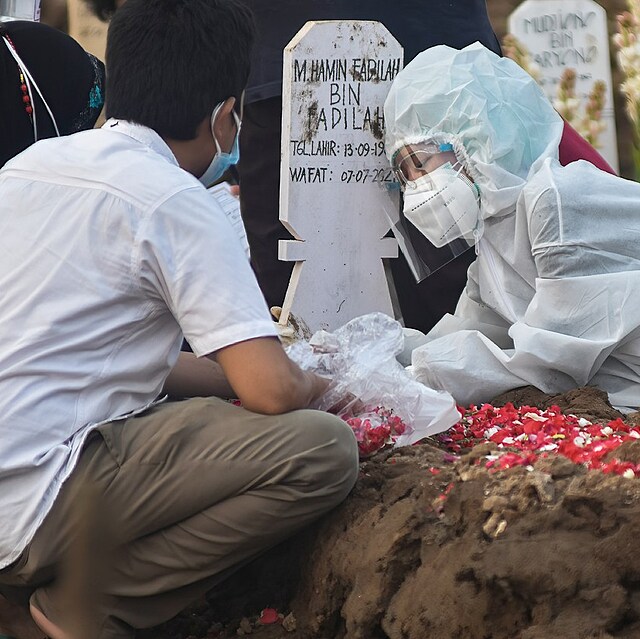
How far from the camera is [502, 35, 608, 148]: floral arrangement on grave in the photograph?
602 centimetres

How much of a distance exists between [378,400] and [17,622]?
1.01 metres

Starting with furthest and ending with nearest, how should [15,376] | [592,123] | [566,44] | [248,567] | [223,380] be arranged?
[566,44] → [592,123] → [223,380] → [248,567] → [15,376]

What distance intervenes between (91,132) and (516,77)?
1974 mm

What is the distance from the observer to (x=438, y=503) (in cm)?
243

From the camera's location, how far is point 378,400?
293cm

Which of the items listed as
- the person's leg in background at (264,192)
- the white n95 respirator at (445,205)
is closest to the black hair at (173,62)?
the white n95 respirator at (445,205)

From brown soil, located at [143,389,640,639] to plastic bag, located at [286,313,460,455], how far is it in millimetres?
79

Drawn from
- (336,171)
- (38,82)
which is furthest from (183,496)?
(336,171)

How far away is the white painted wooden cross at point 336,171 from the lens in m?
4.16

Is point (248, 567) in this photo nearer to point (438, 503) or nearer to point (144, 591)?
point (144, 591)

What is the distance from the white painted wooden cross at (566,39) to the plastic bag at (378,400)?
12.7ft

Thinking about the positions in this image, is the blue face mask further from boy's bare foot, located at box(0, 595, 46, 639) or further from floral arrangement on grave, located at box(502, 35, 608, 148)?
floral arrangement on grave, located at box(502, 35, 608, 148)

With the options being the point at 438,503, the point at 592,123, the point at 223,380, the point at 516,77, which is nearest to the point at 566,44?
the point at 592,123

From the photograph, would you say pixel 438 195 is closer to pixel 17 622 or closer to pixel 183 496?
pixel 183 496
